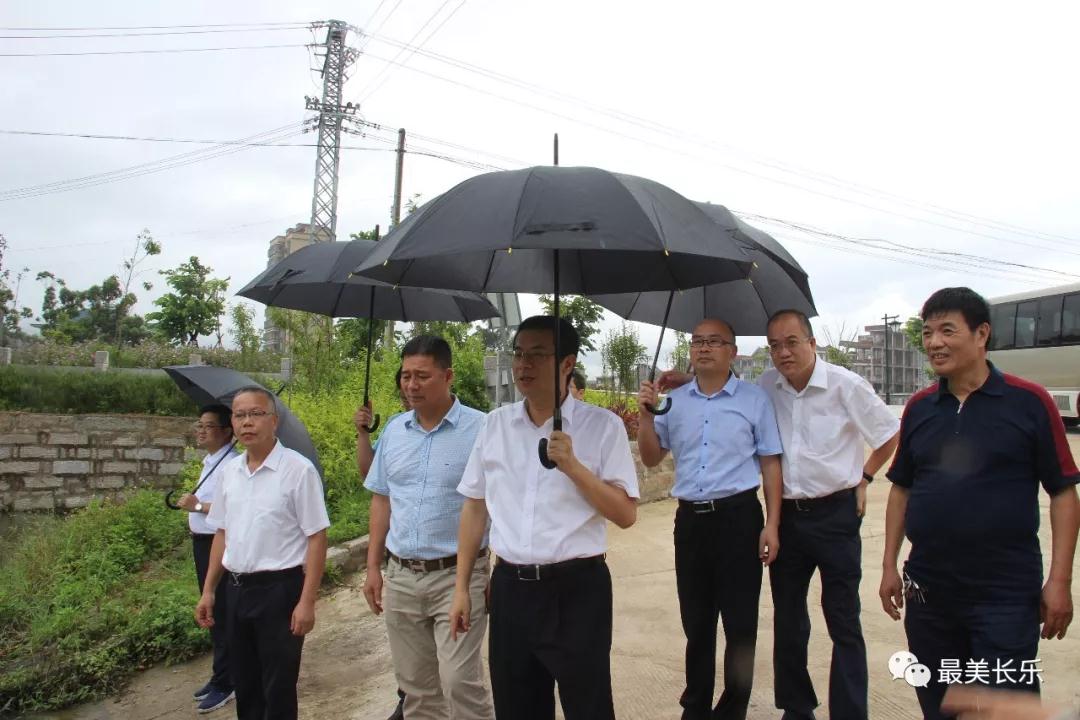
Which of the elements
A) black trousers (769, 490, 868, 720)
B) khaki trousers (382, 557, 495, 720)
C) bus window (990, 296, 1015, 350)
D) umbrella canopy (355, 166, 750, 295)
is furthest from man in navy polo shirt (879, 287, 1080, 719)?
bus window (990, 296, 1015, 350)

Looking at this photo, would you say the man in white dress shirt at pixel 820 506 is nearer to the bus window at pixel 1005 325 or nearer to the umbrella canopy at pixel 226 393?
the umbrella canopy at pixel 226 393

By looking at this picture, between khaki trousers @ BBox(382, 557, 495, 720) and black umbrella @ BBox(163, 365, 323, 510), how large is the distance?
828mm

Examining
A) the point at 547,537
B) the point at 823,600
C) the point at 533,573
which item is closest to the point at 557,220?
the point at 547,537

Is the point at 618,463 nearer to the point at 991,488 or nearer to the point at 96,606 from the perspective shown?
the point at 991,488

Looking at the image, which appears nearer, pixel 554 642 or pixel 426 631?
pixel 554 642

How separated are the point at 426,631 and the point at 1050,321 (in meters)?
18.1

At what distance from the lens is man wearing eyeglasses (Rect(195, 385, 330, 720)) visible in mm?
2941

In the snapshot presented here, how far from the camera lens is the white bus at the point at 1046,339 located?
52.5 ft

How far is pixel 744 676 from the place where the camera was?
3.13m

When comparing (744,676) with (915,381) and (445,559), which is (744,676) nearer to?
(445,559)

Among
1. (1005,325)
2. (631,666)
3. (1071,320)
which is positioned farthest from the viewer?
(1005,325)

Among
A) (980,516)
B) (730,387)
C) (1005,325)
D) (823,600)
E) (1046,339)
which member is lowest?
(823,600)

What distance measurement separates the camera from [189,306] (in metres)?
30.1

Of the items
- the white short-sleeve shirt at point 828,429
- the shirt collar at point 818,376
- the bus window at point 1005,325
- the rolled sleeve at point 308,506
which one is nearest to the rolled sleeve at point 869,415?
the white short-sleeve shirt at point 828,429
